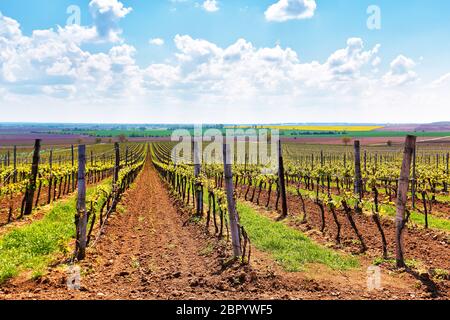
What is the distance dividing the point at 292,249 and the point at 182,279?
316 cm

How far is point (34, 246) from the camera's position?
368 inches

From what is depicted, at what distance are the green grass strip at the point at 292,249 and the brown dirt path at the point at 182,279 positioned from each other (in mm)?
352

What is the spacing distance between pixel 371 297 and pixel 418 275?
5.62 ft

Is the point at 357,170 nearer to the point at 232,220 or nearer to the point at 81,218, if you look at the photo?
the point at 232,220

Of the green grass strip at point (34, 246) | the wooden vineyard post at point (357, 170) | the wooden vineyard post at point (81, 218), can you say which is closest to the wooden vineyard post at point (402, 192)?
the wooden vineyard post at point (81, 218)

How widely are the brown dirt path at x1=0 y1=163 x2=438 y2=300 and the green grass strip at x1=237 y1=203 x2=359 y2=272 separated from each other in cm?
35

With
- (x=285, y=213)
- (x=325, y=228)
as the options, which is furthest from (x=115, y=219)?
(x=325, y=228)

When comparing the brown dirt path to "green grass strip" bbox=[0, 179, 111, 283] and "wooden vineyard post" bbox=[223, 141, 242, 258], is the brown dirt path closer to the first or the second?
"wooden vineyard post" bbox=[223, 141, 242, 258]

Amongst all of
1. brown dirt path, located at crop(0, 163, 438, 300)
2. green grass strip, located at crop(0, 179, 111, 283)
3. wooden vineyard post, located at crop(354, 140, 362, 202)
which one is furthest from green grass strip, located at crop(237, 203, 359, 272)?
wooden vineyard post, located at crop(354, 140, 362, 202)

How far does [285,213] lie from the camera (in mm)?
14531

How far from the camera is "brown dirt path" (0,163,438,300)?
638 centimetres

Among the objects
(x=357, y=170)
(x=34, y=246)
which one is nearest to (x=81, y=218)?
(x=34, y=246)
